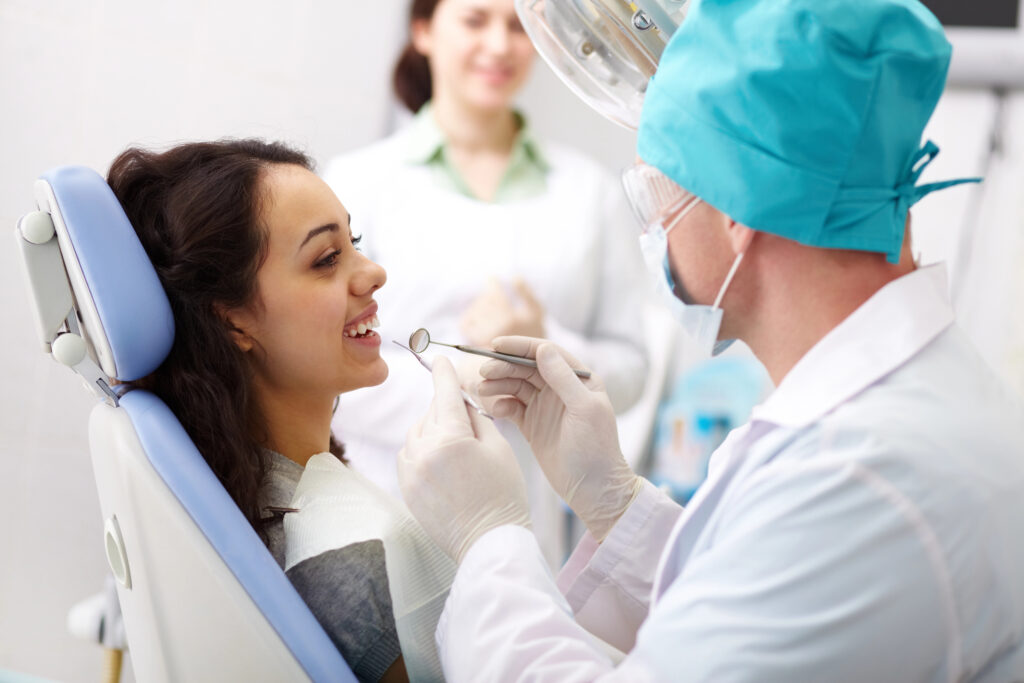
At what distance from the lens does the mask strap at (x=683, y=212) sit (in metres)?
1.08

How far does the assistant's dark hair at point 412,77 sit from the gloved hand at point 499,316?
94 centimetres

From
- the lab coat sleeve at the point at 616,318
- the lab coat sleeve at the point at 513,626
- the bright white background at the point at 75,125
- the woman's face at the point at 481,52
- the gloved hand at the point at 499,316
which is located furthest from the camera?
the woman's face at the point at 481,52

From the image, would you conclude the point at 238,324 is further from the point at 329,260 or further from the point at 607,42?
the point at 607,42

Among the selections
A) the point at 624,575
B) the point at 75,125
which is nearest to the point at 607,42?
the point at 624,575

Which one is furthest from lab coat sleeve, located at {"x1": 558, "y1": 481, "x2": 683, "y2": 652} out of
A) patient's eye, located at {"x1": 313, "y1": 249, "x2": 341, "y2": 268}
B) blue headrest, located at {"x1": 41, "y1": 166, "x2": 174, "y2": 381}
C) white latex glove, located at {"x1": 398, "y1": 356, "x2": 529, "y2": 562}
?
blue headrest, located at {"x1": 41, "y1": 166, "x2": 174, "y2": 381}

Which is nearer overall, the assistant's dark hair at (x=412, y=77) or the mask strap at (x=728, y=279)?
the mask strap at (x=728, y=279)

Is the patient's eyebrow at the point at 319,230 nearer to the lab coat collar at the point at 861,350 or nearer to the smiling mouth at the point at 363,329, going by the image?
the smiling mouth at the point at 363,329

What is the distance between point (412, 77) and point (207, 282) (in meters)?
1.41

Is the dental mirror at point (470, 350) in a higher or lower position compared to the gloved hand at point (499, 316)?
higher

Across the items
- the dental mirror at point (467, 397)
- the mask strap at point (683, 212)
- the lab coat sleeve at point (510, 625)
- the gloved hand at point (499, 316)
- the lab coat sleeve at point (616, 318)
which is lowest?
the lab coat sleeve at point (616, 318)

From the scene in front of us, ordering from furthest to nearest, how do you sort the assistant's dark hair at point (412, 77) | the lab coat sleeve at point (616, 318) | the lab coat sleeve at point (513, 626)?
1. the assistant's dark hair at point (412, 77)
2. the lab coat sleeve at point (616, 318)
3. the lab coat sleeve at point (513, 626)

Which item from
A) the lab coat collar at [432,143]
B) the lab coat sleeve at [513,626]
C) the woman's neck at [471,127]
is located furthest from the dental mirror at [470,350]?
the woman's neck at [471,127]

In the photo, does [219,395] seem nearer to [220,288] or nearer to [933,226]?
[220,288]

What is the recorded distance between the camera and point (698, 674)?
834 mm
